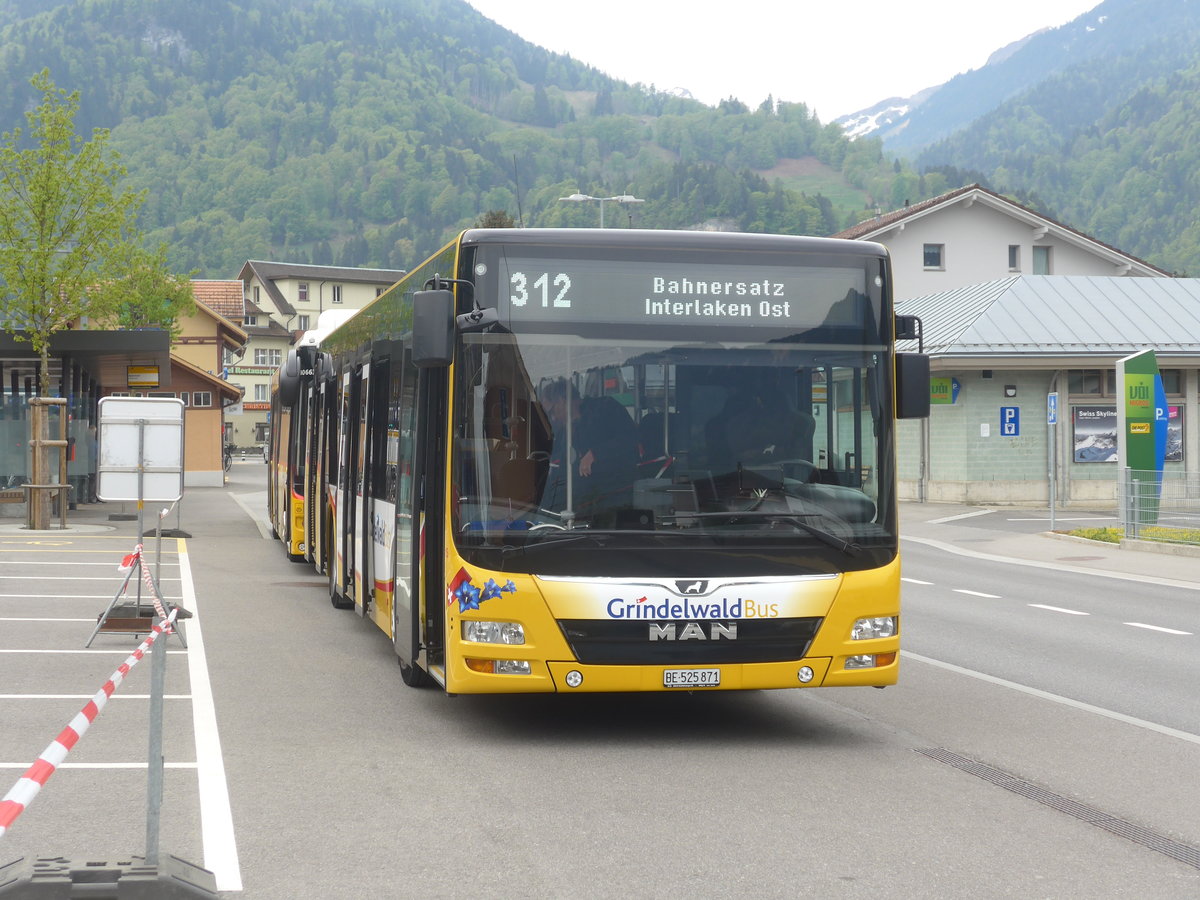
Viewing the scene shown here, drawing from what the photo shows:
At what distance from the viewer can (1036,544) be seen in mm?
26859

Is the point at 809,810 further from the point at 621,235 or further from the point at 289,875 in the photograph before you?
the point at 621,235

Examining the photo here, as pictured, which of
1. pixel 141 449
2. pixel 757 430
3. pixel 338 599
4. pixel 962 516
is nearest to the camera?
pixel 757 430

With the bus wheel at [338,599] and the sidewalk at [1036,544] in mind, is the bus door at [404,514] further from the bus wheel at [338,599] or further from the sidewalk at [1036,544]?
the sidewalk at [1036,544]

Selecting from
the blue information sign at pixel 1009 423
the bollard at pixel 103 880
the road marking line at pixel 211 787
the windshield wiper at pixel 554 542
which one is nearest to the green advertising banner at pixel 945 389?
the blue information sign at pixel 1009 423

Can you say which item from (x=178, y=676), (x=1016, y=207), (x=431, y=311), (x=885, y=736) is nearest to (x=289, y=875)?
(x=431, y=311)

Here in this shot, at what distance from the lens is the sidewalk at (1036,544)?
73.4 ft

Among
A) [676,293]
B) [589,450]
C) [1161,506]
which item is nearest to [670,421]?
[589,450]

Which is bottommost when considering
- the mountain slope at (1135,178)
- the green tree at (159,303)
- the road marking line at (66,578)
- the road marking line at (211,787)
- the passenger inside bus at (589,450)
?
the road marking line at (211,787)

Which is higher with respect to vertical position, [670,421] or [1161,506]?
[670,421]

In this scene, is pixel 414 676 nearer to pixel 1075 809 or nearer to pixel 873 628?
pixel 873 628

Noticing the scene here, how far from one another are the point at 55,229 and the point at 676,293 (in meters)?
24.4

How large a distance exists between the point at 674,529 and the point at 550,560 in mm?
673

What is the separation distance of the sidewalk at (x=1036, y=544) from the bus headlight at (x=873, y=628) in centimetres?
1233

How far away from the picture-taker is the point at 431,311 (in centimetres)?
804
